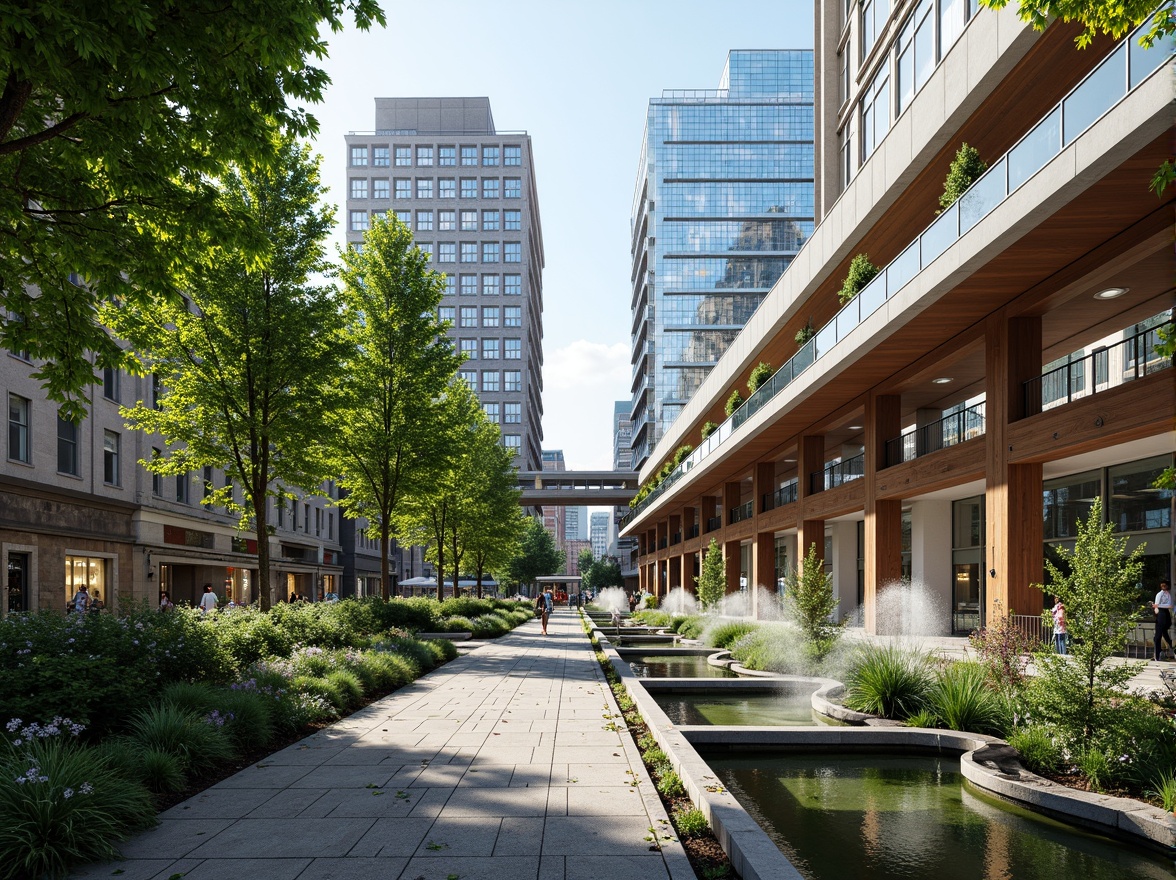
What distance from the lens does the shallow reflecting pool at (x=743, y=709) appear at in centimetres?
1248

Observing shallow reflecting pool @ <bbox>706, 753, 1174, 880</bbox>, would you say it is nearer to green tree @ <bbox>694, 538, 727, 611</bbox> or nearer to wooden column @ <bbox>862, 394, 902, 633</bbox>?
wooden column @ <bbox>862, 394, 902, 633</bbox>

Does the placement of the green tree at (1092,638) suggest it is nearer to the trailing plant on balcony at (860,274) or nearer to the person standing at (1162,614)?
the person standing at (1162,614)

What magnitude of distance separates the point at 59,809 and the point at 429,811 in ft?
8.98

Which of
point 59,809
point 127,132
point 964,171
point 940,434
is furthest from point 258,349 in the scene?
point 940,434

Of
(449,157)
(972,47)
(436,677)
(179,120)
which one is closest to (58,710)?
(179,120)

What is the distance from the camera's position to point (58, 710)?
8.00m

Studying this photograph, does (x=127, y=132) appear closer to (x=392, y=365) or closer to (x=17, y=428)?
(x=392, y=365)

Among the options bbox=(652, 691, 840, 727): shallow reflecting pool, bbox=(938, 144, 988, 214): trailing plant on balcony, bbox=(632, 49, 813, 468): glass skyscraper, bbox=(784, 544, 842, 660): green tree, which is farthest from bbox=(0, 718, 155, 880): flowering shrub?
bbox=(632, 49, 813, 468): glass skyscraper

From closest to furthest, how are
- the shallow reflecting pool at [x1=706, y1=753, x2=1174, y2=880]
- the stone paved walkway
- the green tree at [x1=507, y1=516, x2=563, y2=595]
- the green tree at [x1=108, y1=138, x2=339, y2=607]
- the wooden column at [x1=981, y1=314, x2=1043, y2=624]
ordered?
the stone paved walkway → the shallow reflecting pool at [x1=706, y1=753, x2=1174, y2=880] → the wooden column at [x1=981, y1=314, x2=1043, y2=624] → the green tree at [x1=108, y1=138, x2=339, y2=607] → the green tree at [x1=507, y1=516, x2=563, y2=595]

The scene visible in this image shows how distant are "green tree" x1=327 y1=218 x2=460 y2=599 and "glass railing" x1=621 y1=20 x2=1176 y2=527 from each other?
41.2 ft

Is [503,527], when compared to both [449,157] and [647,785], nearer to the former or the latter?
[647,785]

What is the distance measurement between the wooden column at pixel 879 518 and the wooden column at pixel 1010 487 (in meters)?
6.33

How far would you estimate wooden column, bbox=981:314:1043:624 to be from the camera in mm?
17484

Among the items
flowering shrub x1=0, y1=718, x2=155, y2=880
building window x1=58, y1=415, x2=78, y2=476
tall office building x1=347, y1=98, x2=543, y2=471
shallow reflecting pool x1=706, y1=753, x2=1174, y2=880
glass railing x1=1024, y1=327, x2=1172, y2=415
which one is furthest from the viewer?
tall office building x1=347, y1=98, x2=543, y2=471
